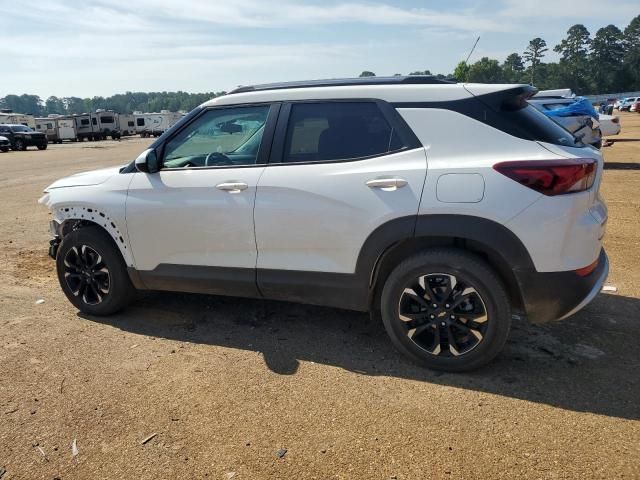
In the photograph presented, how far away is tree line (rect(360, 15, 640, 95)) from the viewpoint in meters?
121

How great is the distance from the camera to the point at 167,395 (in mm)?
3260

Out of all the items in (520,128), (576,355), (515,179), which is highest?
(520,128)

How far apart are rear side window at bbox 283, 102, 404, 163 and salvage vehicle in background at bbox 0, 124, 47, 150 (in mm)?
37867

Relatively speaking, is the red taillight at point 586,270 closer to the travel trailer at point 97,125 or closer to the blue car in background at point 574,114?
the blue car in background at point 574,114

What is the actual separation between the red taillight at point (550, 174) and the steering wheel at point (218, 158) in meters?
2.02

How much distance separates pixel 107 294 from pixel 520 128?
3530mm

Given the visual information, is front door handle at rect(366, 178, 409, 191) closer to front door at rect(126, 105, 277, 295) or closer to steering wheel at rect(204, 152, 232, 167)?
front door at rect(126, 105, 277, 295)

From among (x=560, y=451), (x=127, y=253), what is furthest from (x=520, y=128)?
(x=127, y=253)

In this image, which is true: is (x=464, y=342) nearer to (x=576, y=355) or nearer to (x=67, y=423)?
(x=576, y=355)

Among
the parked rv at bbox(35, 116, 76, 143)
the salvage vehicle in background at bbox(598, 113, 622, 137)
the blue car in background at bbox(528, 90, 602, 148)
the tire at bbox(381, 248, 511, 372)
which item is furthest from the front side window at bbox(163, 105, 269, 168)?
the parked rv at bbox(35, 116, 76, 143)

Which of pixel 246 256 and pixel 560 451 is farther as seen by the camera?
pixel 246 256

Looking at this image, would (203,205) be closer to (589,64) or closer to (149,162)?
(149,162)

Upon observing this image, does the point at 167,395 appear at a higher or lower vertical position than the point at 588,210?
lower

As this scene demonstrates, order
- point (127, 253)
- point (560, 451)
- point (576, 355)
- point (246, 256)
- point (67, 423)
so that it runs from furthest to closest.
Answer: point (127, 253)
point (246, 256)
point (576, 355)
point (67, 423)
point (560, 451)
